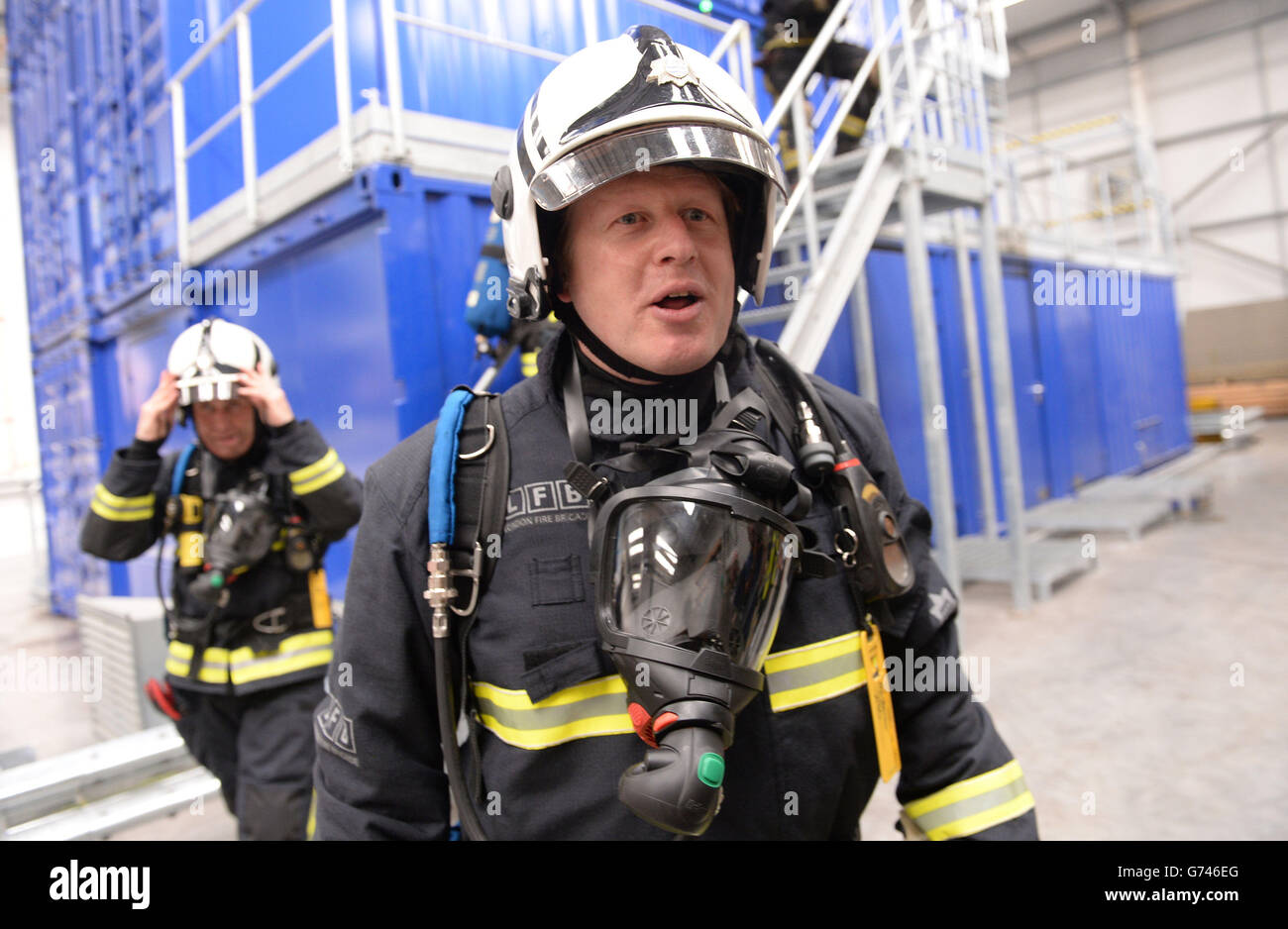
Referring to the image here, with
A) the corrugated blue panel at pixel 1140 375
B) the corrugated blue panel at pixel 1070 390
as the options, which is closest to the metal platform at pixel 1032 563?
the corrugated blue panel at pixel 1070 390

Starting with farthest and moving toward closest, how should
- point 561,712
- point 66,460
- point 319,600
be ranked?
point 66,460 → point 319,600 → point 561,712

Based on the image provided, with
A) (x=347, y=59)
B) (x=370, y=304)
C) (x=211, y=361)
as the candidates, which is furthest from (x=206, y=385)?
(x=347, y=59)

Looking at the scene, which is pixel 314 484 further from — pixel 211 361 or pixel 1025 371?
pixel 1025 371

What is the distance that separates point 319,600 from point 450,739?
1939 millimetres

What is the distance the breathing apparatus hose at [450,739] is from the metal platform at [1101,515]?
700 centimetres

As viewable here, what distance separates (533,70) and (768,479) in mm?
4035

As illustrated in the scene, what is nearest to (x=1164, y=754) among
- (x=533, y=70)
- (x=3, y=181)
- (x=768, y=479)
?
(x=768, y=479)

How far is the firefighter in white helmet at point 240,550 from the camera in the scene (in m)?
2.61

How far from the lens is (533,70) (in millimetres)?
4281

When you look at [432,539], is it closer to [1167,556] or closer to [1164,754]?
[1164,754]

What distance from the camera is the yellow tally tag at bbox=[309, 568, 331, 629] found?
9.21ft

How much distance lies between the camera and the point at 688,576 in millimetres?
945

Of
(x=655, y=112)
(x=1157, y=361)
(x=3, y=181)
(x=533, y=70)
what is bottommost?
(x=655, y=112)

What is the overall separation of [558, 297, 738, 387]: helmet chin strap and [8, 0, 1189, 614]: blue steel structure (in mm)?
2483
